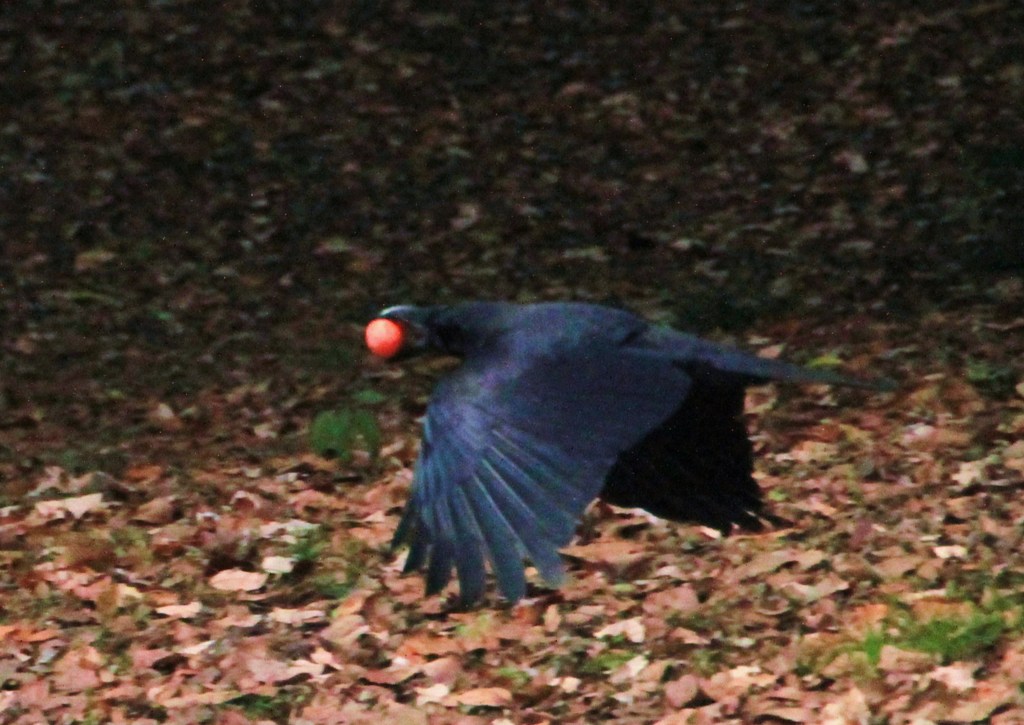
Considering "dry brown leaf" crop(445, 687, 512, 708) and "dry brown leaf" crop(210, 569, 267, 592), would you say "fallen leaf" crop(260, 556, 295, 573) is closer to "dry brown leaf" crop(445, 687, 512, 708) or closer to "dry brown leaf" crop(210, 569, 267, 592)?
"dry brown leaf" crop(210, 569, 267, 592)

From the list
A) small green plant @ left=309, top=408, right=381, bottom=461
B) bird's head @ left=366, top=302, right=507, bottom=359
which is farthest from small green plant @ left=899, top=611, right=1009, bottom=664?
small green plant @ left=309, top=408, right=381, bottom=461

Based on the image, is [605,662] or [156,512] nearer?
[605,662]

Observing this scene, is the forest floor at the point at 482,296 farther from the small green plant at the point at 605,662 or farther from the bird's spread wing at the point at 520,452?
the bird's spread wing at the point at 520,452

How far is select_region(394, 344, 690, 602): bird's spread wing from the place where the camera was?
343cm

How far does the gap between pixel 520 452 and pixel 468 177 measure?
5.70 m

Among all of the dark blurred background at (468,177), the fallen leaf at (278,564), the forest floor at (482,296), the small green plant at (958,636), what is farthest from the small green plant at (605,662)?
the dark blurred background at (468,177)

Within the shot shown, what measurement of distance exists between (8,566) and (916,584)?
106 inches

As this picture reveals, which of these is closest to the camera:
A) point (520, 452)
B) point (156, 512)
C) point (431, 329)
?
point (520, 452)

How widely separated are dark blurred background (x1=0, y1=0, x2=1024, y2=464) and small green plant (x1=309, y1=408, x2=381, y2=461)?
0.52 metres

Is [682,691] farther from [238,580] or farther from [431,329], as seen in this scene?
[238,580]

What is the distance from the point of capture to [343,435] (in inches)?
247

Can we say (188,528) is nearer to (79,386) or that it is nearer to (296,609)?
(296,609)

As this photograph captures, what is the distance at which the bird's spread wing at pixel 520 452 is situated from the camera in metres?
3.43

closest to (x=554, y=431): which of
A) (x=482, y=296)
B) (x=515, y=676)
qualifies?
(x=515, y=676)
